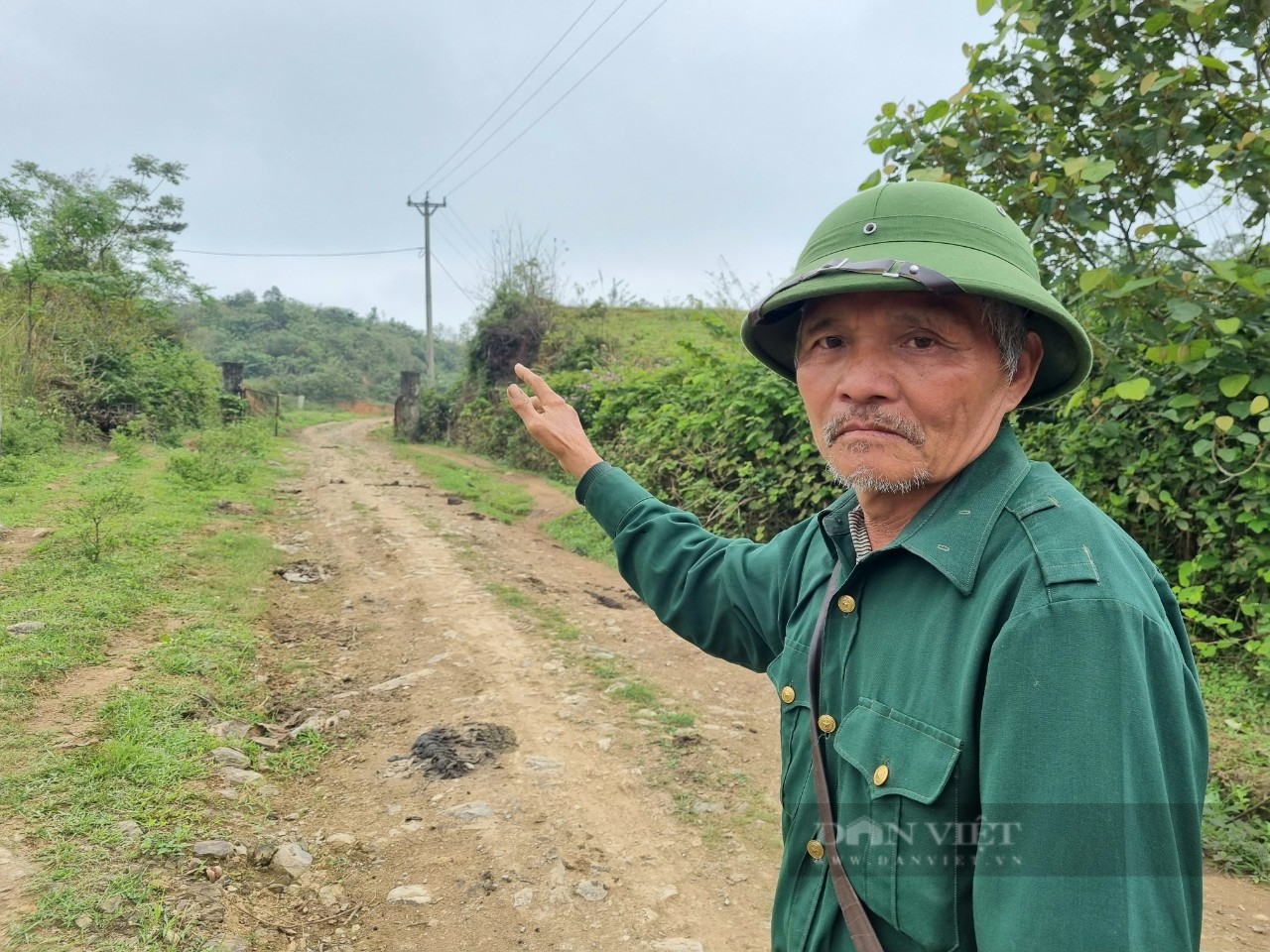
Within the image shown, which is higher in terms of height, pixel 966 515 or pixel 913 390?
pixel 913 390

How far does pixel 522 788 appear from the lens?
3.47m

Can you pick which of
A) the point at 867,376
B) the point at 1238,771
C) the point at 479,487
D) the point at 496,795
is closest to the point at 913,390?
the point at 867,376

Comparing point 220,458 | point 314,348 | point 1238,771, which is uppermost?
point 314,348

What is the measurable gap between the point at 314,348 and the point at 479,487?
4377 centimetres

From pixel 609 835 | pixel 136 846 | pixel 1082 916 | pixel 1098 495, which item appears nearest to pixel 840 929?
pixel 1082 916

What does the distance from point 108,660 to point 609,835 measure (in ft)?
10.2

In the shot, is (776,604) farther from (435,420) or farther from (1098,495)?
(435,420)

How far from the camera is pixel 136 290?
17.6m

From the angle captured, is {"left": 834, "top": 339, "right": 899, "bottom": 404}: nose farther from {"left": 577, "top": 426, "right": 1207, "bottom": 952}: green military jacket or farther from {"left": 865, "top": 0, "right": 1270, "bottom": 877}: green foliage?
{"left": 865, "top": 0, "right": 1270, "bottom": 877}: green foliage

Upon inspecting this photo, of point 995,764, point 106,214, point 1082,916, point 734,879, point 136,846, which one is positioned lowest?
point 734,879

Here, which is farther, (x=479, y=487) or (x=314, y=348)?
(x=314, y=348)

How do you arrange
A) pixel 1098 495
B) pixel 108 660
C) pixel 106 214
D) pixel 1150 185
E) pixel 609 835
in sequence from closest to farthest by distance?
pixel 609 835
pixel 1150 185
pixel 108 660
pixel 1098 495
pixel 106 214

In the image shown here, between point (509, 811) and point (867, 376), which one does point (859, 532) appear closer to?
point (867, 376)

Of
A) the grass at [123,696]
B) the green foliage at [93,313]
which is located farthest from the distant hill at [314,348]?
the grass at [123,696]
